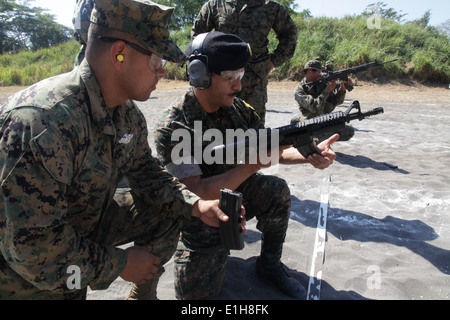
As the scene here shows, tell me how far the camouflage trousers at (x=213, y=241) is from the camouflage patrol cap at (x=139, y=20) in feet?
4.41

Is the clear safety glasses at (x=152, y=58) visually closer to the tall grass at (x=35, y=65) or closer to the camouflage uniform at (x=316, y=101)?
the camouflage uniform at (x=316, y=101)

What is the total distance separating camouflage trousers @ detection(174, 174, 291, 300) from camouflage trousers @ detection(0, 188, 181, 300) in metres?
0.32

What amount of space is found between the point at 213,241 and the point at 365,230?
5.42ft

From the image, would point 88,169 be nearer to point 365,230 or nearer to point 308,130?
point 308,130

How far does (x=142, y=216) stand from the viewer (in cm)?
224

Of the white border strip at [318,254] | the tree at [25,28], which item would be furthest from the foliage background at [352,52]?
the white border strip at [318,254]

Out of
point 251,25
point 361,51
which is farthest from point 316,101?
point 361,51

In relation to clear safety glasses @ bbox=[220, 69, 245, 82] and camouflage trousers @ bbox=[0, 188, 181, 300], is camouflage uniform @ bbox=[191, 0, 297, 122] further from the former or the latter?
camouflage trousers @ bbox=[0, 188, 181, 300]

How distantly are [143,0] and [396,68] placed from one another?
16.0 meters

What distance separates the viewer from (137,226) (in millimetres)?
2223

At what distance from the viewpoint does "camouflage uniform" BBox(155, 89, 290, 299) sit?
8.27 ft

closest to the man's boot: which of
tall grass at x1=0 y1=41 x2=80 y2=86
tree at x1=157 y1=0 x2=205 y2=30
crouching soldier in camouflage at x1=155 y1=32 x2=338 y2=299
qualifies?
A: crouching soldier in camouflage at x1=155 y1=32 x2=338 y2=299

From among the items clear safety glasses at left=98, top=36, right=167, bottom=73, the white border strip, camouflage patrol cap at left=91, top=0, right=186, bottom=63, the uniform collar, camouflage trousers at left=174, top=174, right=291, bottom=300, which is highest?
camouflage patrol cap at left=91, top=0, right=186, bottom=63
